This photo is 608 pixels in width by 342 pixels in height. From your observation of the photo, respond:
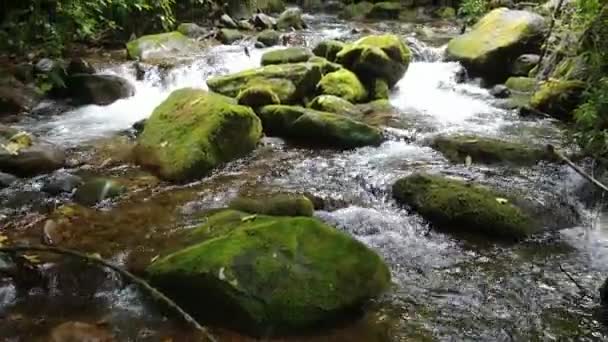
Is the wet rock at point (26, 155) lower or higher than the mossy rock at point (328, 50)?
lower

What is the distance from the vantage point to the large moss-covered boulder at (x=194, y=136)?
611 centimetres

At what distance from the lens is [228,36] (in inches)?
486

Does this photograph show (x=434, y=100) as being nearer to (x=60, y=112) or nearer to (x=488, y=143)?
(x=488, y=143)

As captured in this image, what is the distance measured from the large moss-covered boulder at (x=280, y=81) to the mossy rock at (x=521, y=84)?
3.23 metres

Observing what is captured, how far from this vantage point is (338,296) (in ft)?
12.0

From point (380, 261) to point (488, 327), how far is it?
776 millimetres

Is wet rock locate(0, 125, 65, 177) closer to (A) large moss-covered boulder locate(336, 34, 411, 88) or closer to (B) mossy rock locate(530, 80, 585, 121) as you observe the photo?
(A) large moss-covered boulder locate(336, 34, 411, 88)

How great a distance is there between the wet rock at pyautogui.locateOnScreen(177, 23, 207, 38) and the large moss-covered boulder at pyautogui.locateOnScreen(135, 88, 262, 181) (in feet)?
18.9

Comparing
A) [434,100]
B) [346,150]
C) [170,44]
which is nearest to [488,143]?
[346,150]

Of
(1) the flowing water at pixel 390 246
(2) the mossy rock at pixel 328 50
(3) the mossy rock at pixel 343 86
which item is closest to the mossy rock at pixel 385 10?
(2) the mossy rock at pixel 328 50

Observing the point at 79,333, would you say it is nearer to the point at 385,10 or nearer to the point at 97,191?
the point at 97,191

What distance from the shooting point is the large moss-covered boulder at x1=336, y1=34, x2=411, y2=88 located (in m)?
9.62

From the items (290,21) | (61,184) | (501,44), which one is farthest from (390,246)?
(290,21)

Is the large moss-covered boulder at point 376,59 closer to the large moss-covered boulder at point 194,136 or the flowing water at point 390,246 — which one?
the flowing water at point 390,246
